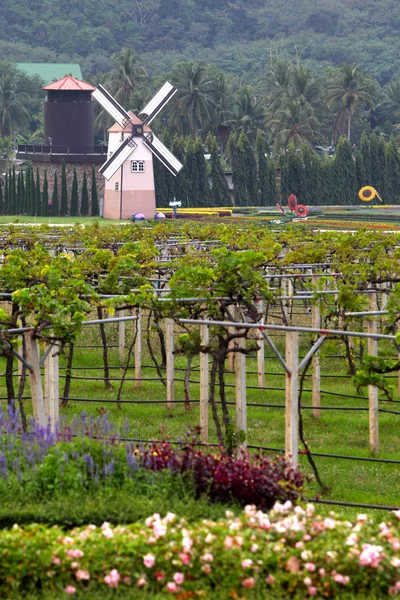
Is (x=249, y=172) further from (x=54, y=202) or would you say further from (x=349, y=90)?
(x=349, y=90)

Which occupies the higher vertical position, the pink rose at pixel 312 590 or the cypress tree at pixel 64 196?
the cypress tree at pixel 64 196

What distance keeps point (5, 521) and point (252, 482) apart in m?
2.18

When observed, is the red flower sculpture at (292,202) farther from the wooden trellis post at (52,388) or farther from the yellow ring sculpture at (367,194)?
the wooden trellis post at (52,388)

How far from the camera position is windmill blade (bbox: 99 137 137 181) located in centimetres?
7112

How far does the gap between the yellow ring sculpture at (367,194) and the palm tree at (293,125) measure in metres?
22.0

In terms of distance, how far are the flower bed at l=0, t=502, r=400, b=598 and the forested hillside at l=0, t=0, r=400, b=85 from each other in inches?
5876

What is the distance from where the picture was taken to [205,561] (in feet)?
30.6

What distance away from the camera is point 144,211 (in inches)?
2896

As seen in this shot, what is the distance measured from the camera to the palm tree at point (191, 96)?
10688 centimetres

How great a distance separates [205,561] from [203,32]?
179489 mm

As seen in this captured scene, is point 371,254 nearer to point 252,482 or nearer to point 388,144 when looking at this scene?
point 252,482

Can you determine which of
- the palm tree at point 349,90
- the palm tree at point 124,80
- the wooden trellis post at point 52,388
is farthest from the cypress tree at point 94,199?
the wooden trellis post at point 52,388

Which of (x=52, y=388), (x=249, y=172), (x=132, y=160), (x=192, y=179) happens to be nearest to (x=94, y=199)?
(x=132, y=160)

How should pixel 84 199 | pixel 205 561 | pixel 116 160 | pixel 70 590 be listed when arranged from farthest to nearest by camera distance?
1. pixel 84 199
2. pixel 116 160
3. pixel 205 561
4. pixel 70 590
